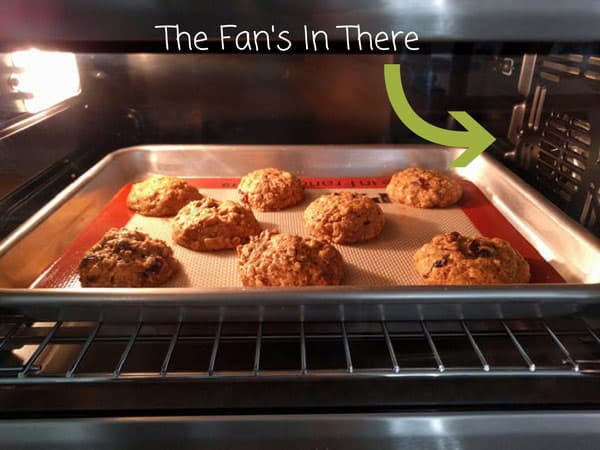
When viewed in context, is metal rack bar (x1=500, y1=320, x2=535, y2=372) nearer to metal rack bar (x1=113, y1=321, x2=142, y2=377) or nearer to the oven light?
metal rack bar (x1=113, y1=321, x2=142, y2=377)

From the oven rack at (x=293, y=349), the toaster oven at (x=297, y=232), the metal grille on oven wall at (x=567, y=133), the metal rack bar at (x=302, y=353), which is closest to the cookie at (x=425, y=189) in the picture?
the toaster oven at (x=297, y=232)

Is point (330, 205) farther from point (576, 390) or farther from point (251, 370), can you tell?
point (576, 390)

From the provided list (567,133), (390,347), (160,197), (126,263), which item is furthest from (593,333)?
(160,197)

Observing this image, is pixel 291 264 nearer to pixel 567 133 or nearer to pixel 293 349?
pixel 293 349

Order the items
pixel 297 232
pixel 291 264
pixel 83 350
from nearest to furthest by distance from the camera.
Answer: pixel 83 350 → pixel 291 264 → pixel 297 232

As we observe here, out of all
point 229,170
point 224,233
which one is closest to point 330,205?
point 224,233

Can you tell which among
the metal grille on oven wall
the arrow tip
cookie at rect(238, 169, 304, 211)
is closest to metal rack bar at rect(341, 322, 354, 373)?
the arrow tip

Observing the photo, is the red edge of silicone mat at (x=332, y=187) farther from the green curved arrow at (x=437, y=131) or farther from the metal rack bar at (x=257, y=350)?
the metal rack bar at (x=257, y=350)
